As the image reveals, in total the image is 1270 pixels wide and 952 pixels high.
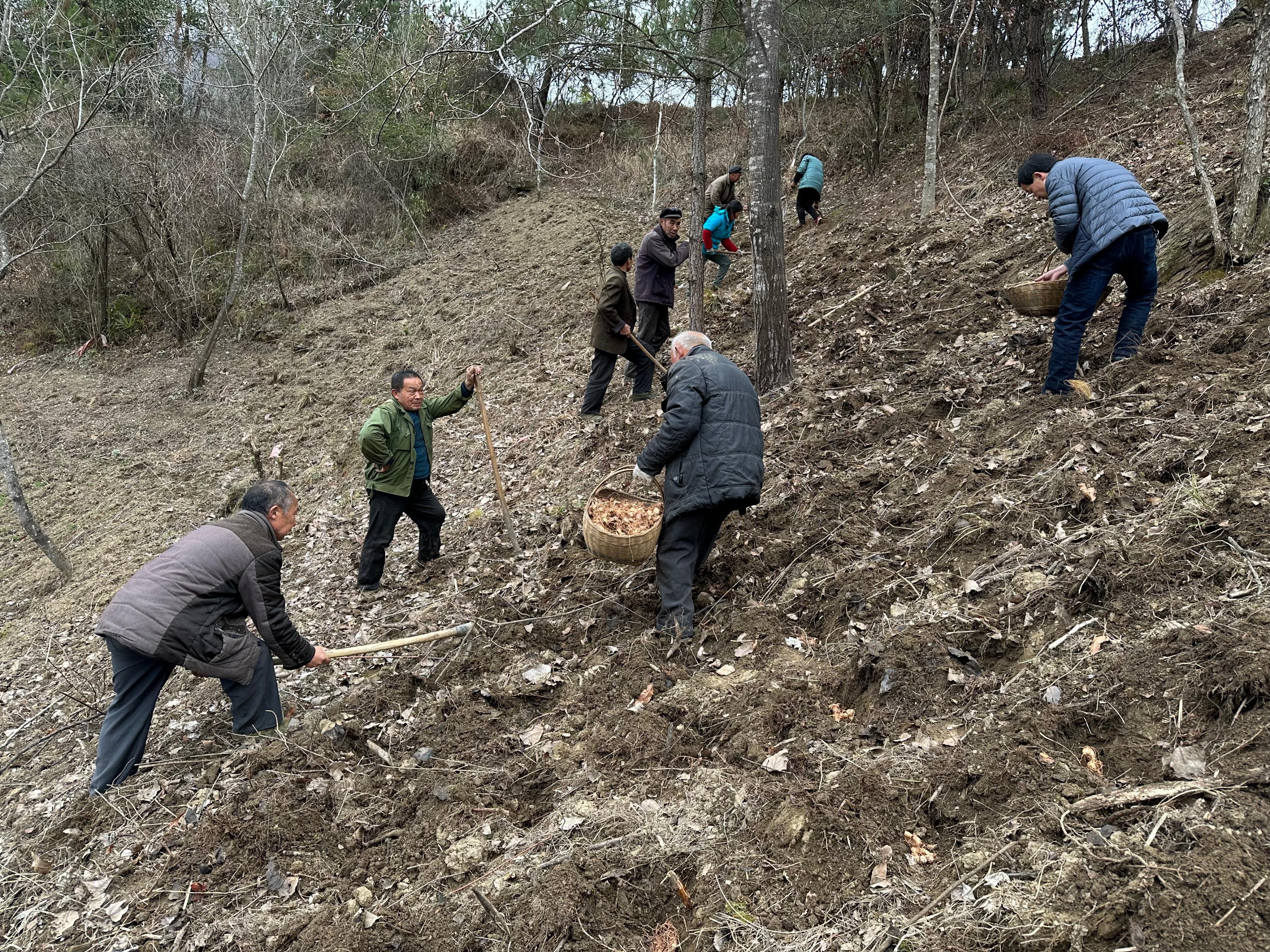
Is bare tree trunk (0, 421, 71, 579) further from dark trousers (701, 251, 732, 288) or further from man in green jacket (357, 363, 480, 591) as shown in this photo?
dark trousers (701, 251, 732, 288)

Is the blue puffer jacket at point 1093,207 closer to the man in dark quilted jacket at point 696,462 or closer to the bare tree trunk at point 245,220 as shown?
the man in dark quilted jacket at point 696,462

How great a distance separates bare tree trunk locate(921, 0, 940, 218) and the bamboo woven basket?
5.54 metres

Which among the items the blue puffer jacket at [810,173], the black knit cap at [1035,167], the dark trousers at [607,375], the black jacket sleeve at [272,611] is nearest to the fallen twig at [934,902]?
the black jacket sleeve at [272,611]

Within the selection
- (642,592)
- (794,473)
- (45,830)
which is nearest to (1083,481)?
(794,473)

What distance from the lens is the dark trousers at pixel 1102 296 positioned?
16.1ft

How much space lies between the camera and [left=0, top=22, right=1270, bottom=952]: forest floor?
2.54 meters

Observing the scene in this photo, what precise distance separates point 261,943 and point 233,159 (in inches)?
694

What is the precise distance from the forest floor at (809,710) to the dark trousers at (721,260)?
11.2 ft

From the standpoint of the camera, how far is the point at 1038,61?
41.4 ft

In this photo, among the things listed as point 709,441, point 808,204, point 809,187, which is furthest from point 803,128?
point 709,441

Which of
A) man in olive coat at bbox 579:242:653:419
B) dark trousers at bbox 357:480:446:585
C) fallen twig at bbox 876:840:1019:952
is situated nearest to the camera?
fallen twig at bbox 876:840:1019:952

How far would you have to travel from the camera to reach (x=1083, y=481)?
4293mm

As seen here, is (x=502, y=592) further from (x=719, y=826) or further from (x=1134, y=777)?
(x=1134, y=777)

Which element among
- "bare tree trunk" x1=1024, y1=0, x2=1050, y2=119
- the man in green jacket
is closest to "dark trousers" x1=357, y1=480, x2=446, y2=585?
the man in green jacket
